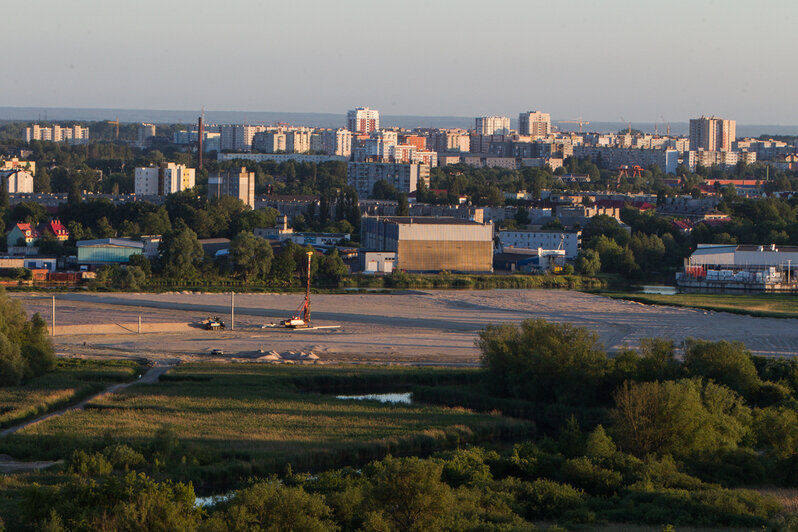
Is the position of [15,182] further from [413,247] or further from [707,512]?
[707,512]

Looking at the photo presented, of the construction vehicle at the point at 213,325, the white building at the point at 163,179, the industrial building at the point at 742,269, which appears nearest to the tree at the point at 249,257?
the construction vehicle at the point at 213,325

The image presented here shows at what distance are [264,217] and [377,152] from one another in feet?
187

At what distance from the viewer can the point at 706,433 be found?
53.6ft

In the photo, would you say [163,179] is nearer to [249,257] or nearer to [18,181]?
[18,181]

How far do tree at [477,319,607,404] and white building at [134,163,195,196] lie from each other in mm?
52425

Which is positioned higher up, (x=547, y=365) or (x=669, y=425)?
(x=547, y=365)

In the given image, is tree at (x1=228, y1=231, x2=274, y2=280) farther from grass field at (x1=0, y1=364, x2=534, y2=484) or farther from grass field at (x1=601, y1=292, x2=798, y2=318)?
grass field at (x1=0, y1=364, x2=534, y2=484)

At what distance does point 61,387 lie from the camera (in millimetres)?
20219

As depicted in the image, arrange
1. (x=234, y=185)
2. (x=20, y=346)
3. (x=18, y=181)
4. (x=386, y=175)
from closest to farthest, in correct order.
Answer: (x=20, y=346), (x=234, y=185), (x=18, y=181), (x=386, y=175)

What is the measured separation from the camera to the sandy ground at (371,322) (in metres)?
26.7

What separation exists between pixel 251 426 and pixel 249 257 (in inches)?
925

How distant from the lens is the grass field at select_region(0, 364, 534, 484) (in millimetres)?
15633

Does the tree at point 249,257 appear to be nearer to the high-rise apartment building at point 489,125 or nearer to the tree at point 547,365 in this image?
the tree at point 547,365

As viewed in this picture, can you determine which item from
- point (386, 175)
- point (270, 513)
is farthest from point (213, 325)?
point (386, 175)
